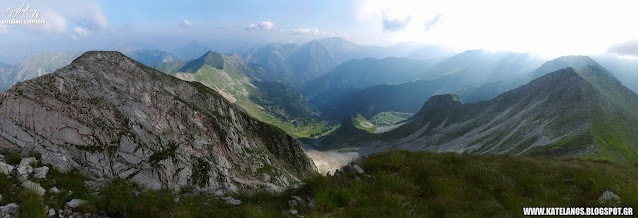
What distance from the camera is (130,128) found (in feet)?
157

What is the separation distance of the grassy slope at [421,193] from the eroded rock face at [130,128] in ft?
39.5

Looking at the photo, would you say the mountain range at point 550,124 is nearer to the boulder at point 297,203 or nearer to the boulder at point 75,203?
the boulder at point 297,203

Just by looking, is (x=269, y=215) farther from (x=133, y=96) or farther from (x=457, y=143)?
(x=457, y=143)

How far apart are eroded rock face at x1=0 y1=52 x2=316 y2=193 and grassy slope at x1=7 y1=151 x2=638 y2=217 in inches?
474

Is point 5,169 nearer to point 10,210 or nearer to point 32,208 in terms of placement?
point 10,210

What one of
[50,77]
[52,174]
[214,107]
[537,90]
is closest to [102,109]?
[50,77]

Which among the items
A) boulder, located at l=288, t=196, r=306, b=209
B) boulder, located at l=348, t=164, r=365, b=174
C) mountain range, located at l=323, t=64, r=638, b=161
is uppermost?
boulder, located at l=348, t=164, r=365, b=174

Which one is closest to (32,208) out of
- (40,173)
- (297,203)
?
(297,203)

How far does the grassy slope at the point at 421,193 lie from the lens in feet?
32.5

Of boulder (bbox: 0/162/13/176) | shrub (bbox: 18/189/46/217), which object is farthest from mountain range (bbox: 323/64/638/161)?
boulder (bbox: 0/162/13/176)

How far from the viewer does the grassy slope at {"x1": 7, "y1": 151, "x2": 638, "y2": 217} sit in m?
9.91

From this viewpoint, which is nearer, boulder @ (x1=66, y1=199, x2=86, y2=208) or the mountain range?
boulder @ (x1=66, y1=199, x2=86, y2=208)

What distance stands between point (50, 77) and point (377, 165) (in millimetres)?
55003

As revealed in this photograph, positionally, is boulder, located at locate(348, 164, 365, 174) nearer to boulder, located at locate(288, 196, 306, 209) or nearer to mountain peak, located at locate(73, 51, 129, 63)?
boulder, located at locate(288, 196, 306, 209)
